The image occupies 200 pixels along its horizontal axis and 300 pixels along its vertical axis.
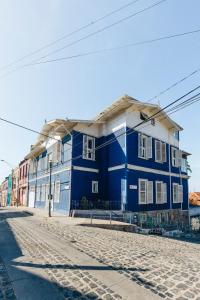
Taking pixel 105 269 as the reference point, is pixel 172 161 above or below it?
above

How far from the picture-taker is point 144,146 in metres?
21.5

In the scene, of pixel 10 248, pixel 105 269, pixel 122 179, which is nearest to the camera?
pixel 105 269

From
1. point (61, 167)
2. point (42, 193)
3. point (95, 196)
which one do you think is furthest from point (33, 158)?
point (95, 196)

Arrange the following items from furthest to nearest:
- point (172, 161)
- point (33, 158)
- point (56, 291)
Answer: point (33, 158)
point (172, 161)
point (56, 291)

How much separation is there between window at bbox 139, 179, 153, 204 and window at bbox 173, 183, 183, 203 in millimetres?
4923

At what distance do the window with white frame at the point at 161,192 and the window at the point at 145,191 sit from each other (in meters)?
1.19

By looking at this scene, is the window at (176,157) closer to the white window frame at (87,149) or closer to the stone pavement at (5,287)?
the white window frame at (87,149)

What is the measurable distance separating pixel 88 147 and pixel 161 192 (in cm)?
821

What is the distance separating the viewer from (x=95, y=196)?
2064 centimetres

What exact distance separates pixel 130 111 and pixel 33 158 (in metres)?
18.7

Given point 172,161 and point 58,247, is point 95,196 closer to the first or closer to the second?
point 172,161

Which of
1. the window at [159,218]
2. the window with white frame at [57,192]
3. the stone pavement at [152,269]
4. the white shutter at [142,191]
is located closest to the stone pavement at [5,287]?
the stone pavement at [152,269]

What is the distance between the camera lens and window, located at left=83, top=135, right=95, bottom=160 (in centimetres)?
2089

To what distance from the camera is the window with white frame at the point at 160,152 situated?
23.0 m
